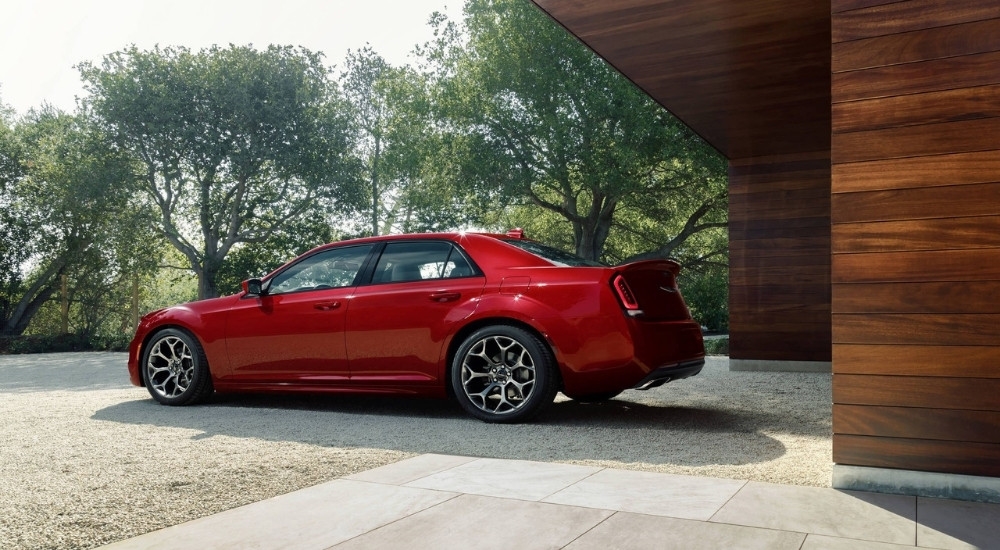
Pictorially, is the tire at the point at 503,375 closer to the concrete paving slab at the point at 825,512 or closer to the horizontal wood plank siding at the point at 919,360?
the concrete paving slab at the point at 825,512

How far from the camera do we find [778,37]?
5.93 metres

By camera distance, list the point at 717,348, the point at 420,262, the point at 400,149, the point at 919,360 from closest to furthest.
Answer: the point at 919,360, the point at 420,262, the point at 717,348, the point at 400,149

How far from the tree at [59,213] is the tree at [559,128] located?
8.72 meters

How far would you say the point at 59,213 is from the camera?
21.2 metres

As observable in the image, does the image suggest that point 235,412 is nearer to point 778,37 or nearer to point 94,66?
point 778,37

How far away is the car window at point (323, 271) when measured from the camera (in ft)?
21.5

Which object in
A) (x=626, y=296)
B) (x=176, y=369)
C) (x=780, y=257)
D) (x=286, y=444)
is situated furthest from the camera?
(x=780, y=257)

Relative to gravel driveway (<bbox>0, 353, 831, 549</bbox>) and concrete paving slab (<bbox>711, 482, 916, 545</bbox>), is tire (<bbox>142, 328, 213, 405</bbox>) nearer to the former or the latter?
gravel driveway (<bbox>0, 353, 831, 549</bbox>)

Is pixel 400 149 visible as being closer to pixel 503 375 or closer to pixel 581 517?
pixel 503 375

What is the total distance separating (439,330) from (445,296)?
0.83ft

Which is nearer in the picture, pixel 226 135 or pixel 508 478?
pixel 508 478

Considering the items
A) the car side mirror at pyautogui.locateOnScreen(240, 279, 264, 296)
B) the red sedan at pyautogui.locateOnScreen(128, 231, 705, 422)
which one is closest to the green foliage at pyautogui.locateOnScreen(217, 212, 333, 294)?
the red sedan at pyautogui.locateOnScreen(128, 231, 705, 422)

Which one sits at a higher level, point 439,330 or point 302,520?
point 439,330

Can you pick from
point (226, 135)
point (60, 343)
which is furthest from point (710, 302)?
point (60, 343)
